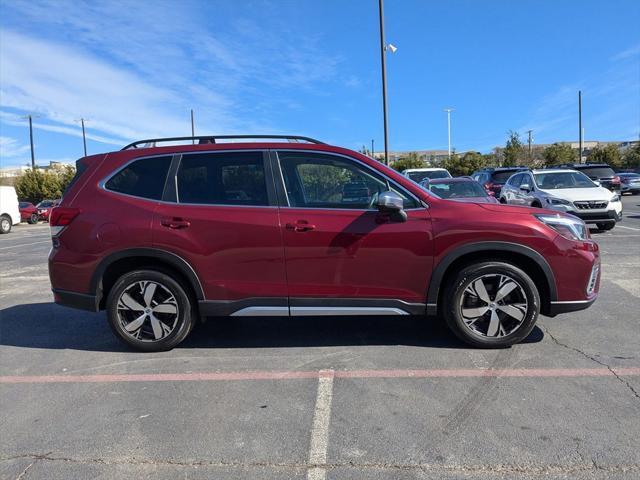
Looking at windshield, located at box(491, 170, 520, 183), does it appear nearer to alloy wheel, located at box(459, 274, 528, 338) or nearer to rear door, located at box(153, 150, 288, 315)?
alloy wheel, located at box(459, 274, 528, 338)

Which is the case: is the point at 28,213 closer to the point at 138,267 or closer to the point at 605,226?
the point at 605,226

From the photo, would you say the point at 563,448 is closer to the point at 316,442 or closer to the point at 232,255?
the point at 316,442

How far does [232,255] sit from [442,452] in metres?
2.34

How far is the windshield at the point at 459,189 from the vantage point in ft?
36.3

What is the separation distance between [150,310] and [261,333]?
1.14m

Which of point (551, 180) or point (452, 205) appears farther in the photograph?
point (551, 180)

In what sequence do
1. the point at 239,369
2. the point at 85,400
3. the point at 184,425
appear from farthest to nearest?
the point at 239,369, the point at 85,400, the point at 184,425

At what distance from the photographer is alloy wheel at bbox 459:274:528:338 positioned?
171 inches

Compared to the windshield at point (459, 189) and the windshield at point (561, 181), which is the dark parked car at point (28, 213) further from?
the windshield at point (561, 181)

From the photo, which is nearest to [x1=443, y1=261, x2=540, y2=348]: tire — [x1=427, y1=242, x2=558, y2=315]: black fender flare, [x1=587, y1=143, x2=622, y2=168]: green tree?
[x1=427, y1=242, x2=558, y2=315]: black fender flare

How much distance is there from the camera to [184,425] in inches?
130

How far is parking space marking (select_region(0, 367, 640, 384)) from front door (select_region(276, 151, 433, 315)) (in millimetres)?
568

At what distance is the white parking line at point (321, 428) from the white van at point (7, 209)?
24.3 meters

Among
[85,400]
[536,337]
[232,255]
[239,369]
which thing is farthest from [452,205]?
[85,400]
